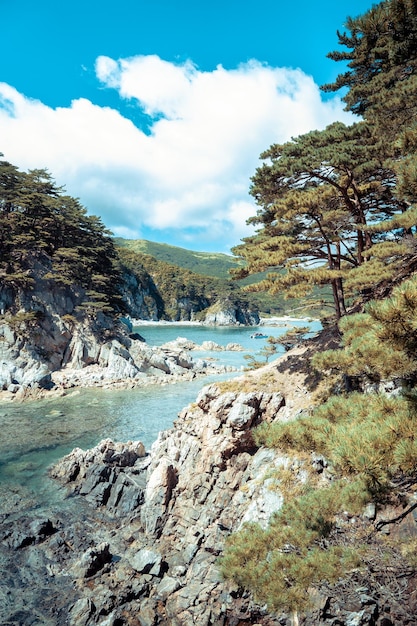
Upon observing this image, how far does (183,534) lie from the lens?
40.2 ft

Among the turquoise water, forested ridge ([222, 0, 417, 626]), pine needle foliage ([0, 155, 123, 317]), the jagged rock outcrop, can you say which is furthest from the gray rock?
pine needle foliage ([0, 155, 123, 317])

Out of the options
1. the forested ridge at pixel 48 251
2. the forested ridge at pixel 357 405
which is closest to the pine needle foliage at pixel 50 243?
the forested ridge at pixel 48 251

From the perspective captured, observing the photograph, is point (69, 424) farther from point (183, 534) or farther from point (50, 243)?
point (50, 243)

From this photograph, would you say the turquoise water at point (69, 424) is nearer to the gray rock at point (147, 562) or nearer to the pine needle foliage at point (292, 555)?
the gray rock at point (147, 562)

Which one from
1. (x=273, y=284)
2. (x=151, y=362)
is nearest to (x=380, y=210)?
(x=273, y=284)

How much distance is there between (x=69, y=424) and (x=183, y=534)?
16427mm

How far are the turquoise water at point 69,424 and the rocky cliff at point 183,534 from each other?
2.52 meters

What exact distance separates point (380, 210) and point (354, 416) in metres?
14.0

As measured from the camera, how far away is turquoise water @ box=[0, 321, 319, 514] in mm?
18078

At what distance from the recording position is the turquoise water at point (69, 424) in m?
18.1

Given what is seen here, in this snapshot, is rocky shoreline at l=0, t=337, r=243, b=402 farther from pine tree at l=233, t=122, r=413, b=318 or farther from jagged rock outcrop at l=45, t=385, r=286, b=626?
pine tree at l=233, t=122, r=413, b=318

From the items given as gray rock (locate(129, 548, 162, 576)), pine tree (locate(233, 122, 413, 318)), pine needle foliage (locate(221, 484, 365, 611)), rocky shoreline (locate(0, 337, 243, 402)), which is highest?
pine tree (locate(233, 122, 413, 318))

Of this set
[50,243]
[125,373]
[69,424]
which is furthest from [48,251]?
[69,424]

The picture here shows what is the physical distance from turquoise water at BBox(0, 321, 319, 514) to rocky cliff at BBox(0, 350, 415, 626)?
8.26ft
